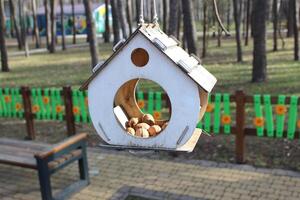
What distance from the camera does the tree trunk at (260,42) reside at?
11.6 m

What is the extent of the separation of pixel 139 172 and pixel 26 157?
72.3 inches

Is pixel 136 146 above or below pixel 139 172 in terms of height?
above

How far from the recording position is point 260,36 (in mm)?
11547

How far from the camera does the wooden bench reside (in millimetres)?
5336

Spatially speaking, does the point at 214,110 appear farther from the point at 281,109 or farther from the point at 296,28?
the point at 296,28

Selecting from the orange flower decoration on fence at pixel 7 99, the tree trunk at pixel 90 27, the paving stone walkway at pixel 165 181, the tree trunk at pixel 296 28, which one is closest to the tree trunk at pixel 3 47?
the tree trunk at pixel 90 27

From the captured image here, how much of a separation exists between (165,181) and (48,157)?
1.85 meters

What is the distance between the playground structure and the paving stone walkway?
662mm

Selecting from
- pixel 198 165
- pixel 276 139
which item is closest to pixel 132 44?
pixel 198 165

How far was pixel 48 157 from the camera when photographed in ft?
17.7

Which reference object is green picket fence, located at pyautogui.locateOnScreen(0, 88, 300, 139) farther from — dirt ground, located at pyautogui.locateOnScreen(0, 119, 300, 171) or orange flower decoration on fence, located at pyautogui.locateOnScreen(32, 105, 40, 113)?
dirt ground, located at pyautogui.locateOnScreen(0, 119, 300, 171)

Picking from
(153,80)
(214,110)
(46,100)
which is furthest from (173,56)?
(46,100)

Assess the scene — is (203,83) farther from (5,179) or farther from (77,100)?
(77,100)

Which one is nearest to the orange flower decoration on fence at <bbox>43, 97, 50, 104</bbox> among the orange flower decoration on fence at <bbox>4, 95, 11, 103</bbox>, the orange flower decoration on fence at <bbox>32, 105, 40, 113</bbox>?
the orange flower decoration on fence at <bbox>32, 105, 40, 113</bbox>
